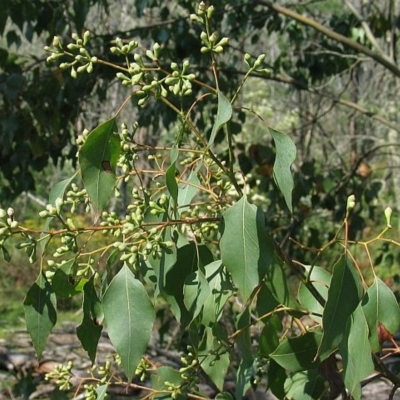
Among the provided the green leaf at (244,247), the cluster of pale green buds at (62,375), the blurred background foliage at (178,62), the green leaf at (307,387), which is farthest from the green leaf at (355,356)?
the blurred background foliage at (178,62)

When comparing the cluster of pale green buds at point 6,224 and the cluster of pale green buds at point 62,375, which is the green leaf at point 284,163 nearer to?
the cluster of pale green buds at point 6,224

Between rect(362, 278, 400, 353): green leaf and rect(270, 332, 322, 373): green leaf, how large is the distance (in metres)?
0.09

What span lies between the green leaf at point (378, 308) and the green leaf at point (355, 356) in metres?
0.05

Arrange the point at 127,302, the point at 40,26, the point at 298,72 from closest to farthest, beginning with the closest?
1. the point at 127,302
2. the point at 40,26
3. the point at 298,72

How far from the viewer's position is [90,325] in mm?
1021

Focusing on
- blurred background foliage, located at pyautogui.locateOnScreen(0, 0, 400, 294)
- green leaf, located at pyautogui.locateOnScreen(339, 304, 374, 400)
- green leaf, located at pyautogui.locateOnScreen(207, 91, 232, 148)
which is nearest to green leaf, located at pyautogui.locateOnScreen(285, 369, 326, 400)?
green leaf, located at pyautogui.locateOnScreen(339, 304, 374, 400)

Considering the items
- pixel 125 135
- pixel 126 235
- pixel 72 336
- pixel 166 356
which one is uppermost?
pixel 125 135

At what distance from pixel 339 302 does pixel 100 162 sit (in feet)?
0.99

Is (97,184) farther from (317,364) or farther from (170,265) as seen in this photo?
(317,364)

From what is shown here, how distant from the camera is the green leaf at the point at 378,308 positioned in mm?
1003

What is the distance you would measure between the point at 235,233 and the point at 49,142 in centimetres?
244

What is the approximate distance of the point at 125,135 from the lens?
3.41 ft

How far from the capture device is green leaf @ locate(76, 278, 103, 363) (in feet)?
3.31

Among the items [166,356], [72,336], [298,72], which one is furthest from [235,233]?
[72,336]
